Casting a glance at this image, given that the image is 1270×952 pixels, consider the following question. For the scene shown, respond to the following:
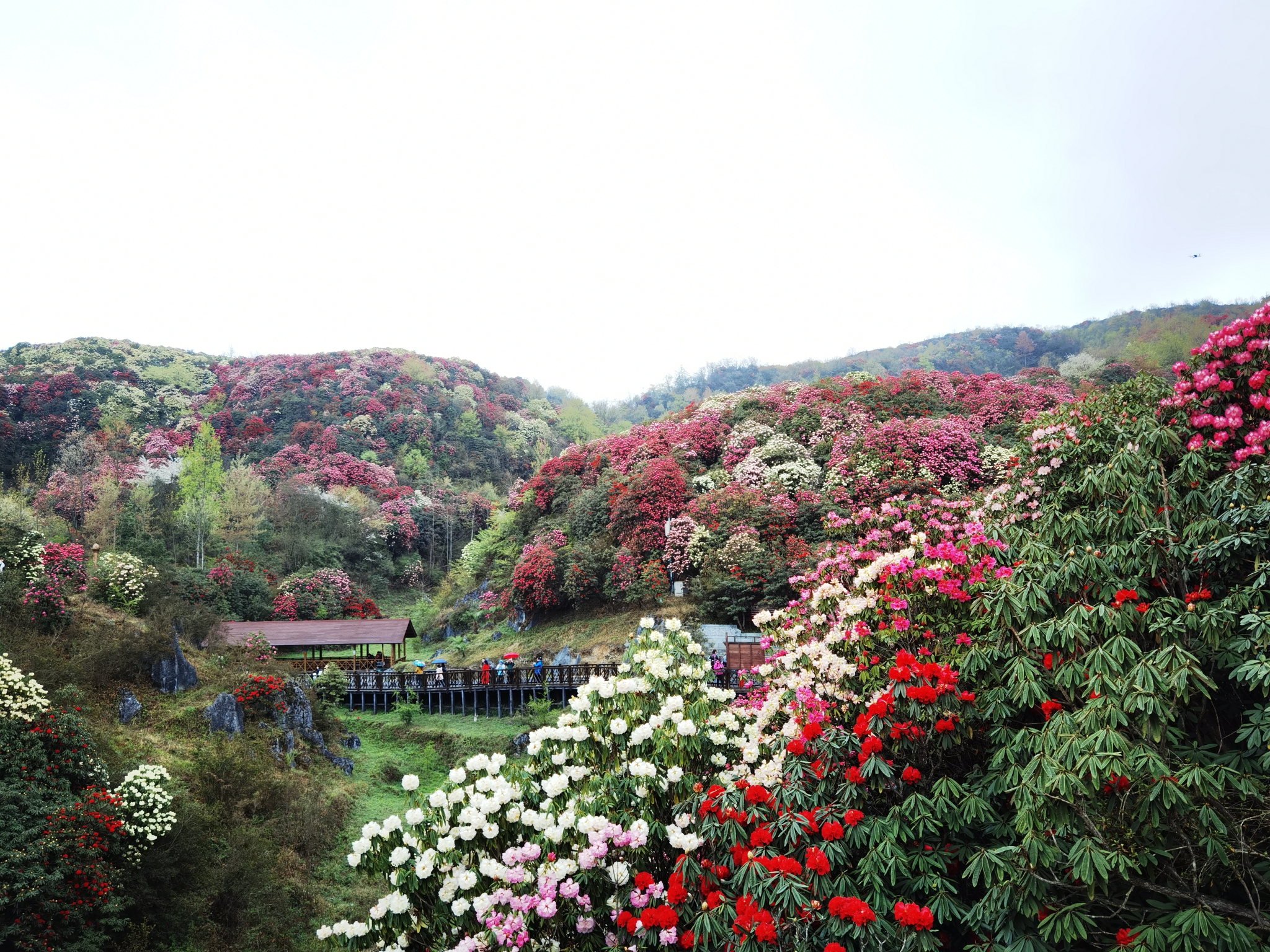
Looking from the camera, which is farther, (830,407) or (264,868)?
(830,407)

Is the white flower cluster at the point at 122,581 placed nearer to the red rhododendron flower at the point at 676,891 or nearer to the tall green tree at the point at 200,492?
the tall green tree at the point at 200,492

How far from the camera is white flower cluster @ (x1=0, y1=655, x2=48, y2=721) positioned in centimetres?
884

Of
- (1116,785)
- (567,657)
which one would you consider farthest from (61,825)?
(567,657)

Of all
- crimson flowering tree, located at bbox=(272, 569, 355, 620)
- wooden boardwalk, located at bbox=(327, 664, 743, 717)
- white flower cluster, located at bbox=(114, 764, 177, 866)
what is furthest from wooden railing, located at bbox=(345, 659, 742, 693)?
white flower cluster, located at bbox=(114, 764, 177, 866)

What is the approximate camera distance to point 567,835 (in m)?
4.92

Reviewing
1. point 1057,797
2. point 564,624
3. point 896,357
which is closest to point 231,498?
point 564,624

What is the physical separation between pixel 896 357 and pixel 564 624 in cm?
8013

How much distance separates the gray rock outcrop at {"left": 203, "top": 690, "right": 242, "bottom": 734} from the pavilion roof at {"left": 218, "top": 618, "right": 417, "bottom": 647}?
6.57 meters

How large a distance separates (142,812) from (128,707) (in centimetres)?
598

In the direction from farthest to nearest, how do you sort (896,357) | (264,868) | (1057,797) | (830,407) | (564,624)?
(896,357), (830,407), (564,624), (264,868), (1057,797)

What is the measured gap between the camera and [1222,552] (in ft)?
15.0

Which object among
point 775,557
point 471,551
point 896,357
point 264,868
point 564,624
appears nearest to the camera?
point 264,868

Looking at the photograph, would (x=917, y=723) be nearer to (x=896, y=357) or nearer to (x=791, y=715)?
(x=791, y=715)

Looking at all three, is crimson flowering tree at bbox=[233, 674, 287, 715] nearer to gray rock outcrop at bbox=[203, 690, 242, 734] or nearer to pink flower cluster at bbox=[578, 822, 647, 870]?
gray rock outcrop at bbox=[203, 690, 242, 734]
